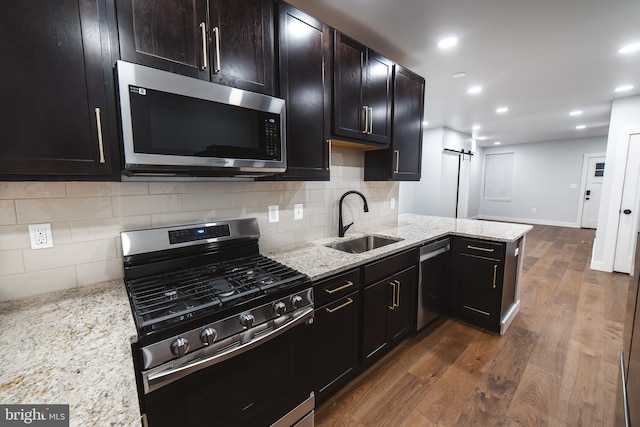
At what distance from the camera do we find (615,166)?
381cm

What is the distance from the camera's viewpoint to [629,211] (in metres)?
3.73

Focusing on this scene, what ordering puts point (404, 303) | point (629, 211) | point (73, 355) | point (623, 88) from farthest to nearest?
1. point (629, 211)
2. point (623, 88)
3. point (404, 303)
4. point (73, 355)

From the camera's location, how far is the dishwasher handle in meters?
2.28

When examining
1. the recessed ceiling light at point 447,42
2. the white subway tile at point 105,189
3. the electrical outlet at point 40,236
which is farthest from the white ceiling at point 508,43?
the electrical outlet at point 40,236

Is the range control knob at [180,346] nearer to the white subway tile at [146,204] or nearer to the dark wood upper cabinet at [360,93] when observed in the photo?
the white subway tile at [146,204]

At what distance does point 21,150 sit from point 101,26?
21.7 inches

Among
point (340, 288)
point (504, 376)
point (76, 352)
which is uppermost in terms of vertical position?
point (76, 352)

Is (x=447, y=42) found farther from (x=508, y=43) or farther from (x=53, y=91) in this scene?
(x=53, y=91)

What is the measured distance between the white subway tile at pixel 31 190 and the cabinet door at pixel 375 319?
5.67 feet

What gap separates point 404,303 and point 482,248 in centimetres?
93

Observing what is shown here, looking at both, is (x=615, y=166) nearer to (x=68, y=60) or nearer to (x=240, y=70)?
(x=240, y=70)

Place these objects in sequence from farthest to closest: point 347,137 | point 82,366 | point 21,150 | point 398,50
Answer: point 398,50 → point 347,137 → point 21,150 → point 82,366

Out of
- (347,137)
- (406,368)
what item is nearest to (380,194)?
(347,137)

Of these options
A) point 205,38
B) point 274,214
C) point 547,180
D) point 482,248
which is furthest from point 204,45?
point 547,180
